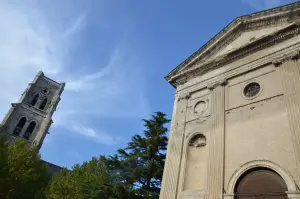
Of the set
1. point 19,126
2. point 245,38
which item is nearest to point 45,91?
point 19,126

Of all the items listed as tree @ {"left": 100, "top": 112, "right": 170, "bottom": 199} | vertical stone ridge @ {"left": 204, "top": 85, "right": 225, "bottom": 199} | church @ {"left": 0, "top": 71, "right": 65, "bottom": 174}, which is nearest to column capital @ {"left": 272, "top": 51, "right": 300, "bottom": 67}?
vertical stone ridge @ {"left": 204, "top": 85, "right": 225, "bottom": 199}

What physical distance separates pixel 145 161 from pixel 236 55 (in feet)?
28.8

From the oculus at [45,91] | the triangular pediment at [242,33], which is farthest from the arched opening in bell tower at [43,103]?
the triangular pediment at [242,33]

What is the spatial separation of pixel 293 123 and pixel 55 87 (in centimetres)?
5010

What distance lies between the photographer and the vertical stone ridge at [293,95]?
7.14 metres

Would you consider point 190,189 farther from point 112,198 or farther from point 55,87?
point 55,87

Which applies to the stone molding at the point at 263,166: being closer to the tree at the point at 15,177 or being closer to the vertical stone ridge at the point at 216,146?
the vertical stone ridge at the point at 216,146

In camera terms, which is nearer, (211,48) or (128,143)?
(211,48)

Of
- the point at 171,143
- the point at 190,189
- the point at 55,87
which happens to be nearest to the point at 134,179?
the point at 171,143

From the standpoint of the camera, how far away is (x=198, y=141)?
10.1 m

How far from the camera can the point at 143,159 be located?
15.7m

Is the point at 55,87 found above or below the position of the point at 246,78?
above

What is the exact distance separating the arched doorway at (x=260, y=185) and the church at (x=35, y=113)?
3461cm

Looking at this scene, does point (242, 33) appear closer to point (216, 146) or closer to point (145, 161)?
point (216, 146)
